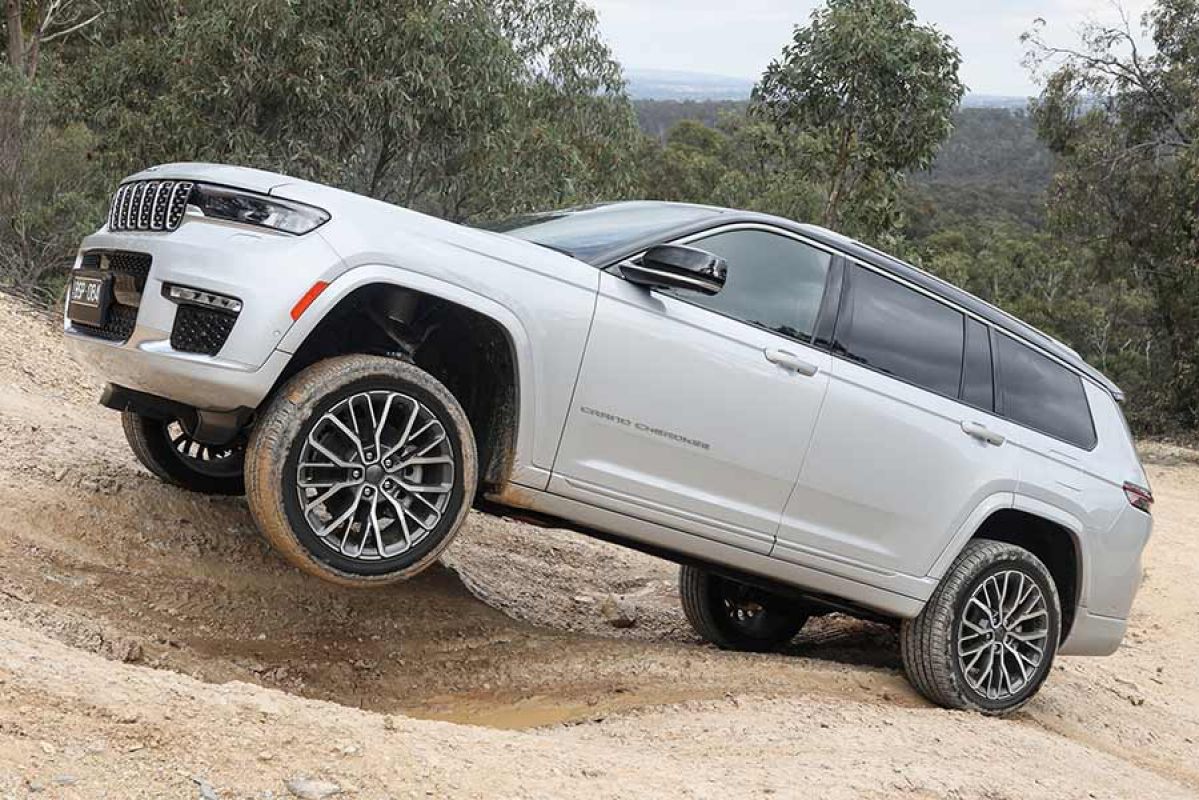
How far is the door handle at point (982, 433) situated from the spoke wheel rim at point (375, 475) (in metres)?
2.54

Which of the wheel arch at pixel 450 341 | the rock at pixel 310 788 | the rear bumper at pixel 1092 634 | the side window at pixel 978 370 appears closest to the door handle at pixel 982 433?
the side window at pixel 978 370

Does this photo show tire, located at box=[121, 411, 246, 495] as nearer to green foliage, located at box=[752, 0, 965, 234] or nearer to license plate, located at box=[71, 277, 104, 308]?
license plate, located at box=[71, 277, 104, 308]

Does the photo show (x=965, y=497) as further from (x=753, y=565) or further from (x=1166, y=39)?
(x=1166, y=39)

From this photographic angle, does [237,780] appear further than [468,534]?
No

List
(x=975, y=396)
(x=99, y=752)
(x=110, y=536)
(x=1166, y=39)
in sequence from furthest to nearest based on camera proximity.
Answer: (x=1166, y=39)
(x=975, y=396)
(x=110, y=536)
(x=99, y=752)

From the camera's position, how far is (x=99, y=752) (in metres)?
3.21

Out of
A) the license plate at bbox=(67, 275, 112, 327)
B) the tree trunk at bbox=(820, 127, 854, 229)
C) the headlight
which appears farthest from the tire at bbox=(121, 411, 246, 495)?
the tree trunk at bbox=(820, 127, 854, 229)

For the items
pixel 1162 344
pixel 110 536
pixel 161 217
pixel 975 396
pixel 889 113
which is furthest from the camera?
pixel 1162 344

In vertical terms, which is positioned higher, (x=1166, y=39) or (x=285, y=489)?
(x=1166, y=39)

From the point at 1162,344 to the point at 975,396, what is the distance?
22931 millimetres

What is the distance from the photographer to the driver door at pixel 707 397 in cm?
473

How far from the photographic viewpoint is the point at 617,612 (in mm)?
7691

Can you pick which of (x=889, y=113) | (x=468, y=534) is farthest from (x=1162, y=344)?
(x=468, y=534)

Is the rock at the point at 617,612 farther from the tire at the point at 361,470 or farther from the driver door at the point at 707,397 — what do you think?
the tire at the point at 361,470
